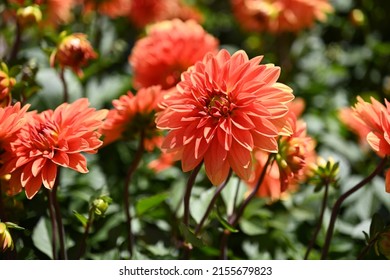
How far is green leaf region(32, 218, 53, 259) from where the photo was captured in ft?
3.64

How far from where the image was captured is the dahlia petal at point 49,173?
0.91m

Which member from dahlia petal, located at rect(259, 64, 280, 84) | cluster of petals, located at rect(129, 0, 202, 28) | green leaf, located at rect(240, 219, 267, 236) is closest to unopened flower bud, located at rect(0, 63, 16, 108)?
dahlia petal, located at rect(259, 64, 280, 84)

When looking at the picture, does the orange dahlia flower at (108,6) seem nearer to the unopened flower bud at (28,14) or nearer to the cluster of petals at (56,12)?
the cluster of petals at (56,12)

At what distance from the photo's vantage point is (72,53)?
1.19m

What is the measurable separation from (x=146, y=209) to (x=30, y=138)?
0.33 metres

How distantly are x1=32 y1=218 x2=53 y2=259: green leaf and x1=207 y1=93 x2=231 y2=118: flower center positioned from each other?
44cm

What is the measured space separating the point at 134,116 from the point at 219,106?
10.5 inches

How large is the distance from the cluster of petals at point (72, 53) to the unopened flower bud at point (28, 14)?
0.09m

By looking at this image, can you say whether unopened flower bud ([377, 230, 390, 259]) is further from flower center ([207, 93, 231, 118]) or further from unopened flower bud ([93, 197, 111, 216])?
unopened flower bud ([93, 197, 111, 216])

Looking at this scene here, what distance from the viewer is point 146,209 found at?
1.19m

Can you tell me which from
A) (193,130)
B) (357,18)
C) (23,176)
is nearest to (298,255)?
(193,130)

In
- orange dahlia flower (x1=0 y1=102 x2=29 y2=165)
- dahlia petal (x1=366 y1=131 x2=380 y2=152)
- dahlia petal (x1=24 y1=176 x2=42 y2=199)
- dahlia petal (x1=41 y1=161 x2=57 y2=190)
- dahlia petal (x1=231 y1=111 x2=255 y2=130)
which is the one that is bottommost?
dahlia petal (x1=24 y1=176 x2=42 y2=199)

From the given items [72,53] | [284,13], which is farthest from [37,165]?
[284,13]
